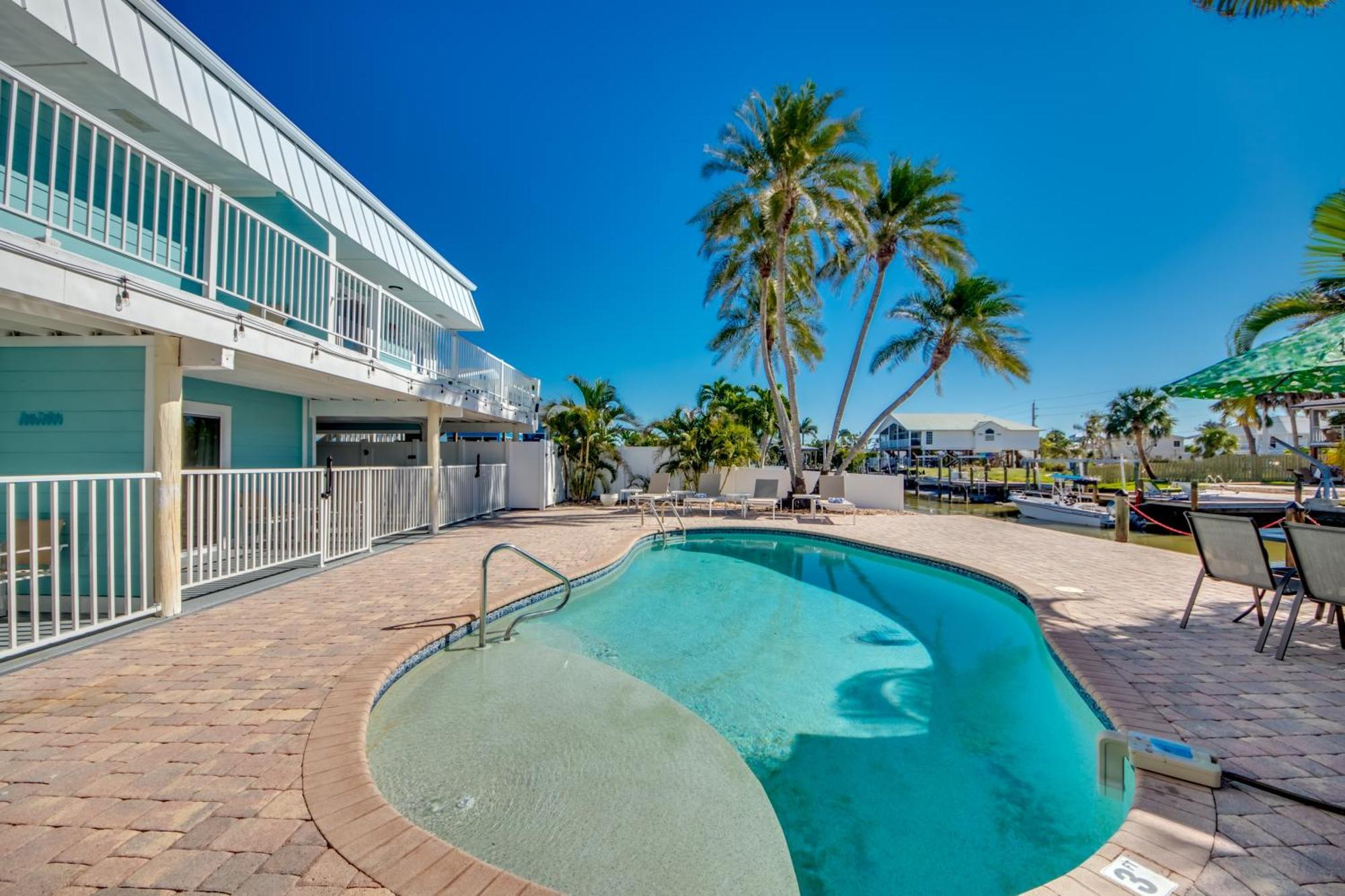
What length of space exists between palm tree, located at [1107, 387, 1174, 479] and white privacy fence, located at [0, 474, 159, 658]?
45.4 m

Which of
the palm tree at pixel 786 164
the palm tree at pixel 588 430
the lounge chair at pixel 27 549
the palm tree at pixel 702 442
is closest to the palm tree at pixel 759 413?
the palm tree at pixel 702 442

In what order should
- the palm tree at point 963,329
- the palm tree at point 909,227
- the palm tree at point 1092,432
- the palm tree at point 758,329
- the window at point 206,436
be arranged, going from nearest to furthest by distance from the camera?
the window at point 206,436 < the palm tree at point 909,227 < the palm tree at point 963,329 < the palm tree at point 758,329 < the palm tree at point 1092,432

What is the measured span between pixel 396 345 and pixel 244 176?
3.26 m

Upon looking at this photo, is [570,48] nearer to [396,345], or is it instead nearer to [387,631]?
[396,345]

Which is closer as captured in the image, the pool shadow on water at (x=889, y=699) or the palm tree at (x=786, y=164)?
the pool shadow on water at (x=889, y=699)

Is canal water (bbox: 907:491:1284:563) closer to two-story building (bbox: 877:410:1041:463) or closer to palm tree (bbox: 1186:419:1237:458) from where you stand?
two-story building (bbox: 877:410:1041:463)

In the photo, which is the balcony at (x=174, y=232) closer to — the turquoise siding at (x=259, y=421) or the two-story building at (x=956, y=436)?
the turquoise siding at (x=259, y=421)

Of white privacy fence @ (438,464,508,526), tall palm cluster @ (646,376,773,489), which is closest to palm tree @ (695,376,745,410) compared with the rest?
tall palm cluster @ (646,376,773,489)

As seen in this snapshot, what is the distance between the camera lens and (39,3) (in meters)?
5.13

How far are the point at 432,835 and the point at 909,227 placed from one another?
66.3 ft

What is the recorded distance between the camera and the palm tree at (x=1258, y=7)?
5801 millimetres

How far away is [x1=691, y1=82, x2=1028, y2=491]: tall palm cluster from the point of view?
51.5ft

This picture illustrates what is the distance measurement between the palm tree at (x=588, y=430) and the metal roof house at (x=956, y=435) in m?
25.6

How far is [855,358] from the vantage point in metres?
19.0
